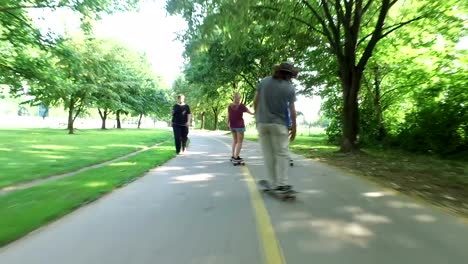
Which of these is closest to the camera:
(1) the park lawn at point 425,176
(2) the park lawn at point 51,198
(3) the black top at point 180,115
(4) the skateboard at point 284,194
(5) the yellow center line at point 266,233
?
(5) the yellow center line at point 266,233

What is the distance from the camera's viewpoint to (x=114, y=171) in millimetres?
10898

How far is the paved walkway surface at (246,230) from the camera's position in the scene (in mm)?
4344

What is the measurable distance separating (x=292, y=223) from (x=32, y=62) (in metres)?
16.7

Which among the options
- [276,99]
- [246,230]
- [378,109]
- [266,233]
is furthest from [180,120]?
[378,109]

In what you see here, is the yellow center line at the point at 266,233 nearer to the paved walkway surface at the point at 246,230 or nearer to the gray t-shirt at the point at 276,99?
the paved walkway surface at the point at 246,230

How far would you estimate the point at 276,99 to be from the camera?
24.0ft

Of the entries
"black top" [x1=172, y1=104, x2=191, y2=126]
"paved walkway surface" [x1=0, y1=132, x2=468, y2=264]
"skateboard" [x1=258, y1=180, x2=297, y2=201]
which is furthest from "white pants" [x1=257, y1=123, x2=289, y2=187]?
"black top" [x1=172, y1=104, x2=191, y2=126]

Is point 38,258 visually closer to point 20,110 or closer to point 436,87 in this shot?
point 436,87

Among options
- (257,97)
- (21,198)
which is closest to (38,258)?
(21,198)

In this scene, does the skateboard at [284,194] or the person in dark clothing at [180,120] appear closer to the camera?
the skateboard at [284,194]

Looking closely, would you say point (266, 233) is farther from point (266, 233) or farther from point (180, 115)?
point (180, 115)

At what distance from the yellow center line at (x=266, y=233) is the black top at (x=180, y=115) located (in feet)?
27.5

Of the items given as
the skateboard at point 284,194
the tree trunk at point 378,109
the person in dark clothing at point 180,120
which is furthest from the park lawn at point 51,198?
the tree trunk at point 378,109

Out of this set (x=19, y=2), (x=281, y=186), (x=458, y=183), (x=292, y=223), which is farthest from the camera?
(x=19, y=2)
